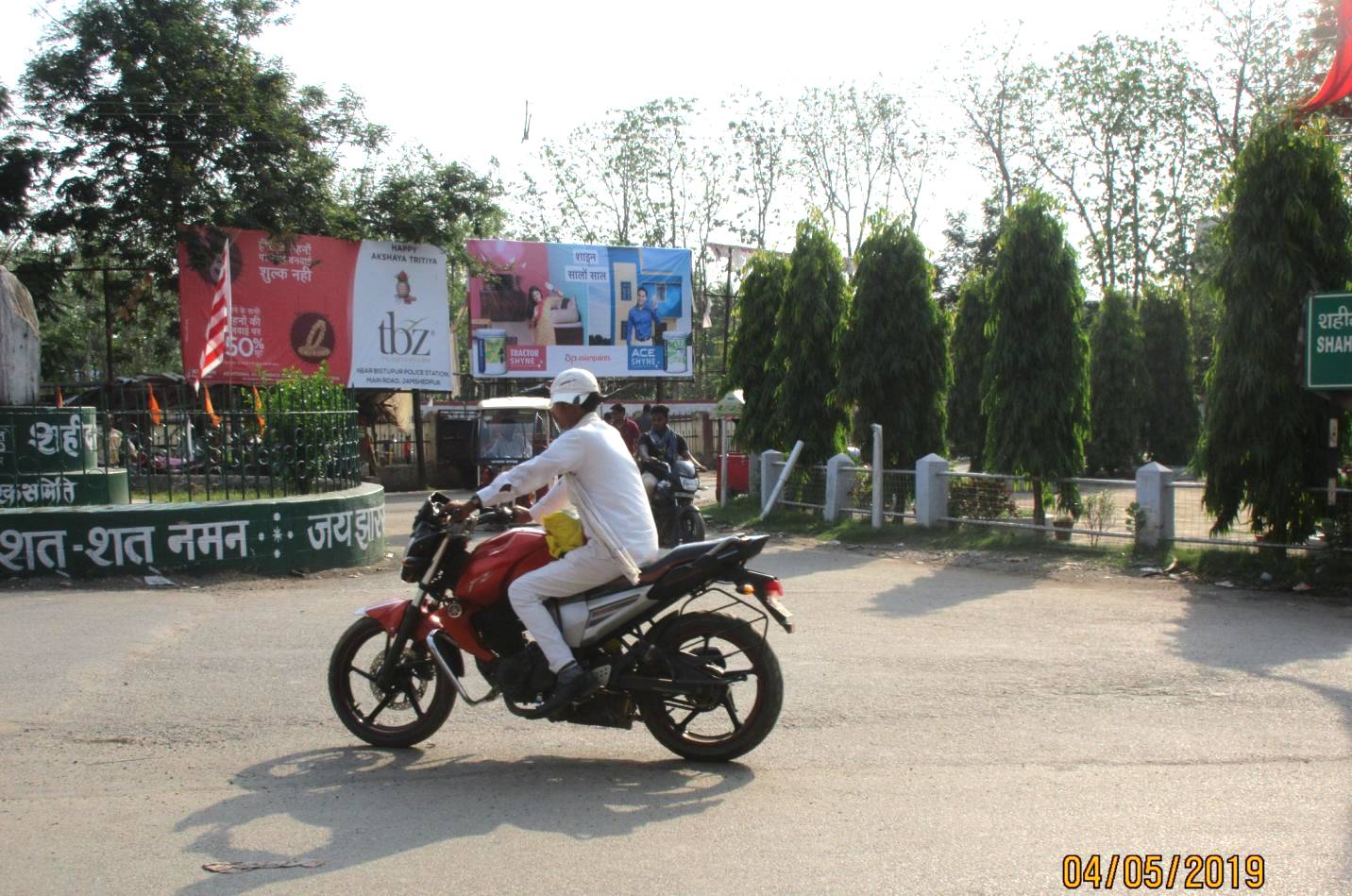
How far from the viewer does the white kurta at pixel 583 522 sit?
5.23m

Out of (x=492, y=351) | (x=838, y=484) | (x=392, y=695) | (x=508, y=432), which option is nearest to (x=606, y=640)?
(x=392, y=695)

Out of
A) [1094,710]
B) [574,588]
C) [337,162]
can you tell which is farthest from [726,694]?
[337,162]

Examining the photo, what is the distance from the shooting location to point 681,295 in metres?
34.2

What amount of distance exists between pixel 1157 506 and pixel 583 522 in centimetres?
930

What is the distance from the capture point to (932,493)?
1568cm

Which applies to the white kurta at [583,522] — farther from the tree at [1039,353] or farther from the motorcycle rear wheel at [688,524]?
the tree at [1039,353]

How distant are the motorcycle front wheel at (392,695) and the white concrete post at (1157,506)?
9324 mm

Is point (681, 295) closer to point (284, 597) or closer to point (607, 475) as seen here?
point (284, 597)

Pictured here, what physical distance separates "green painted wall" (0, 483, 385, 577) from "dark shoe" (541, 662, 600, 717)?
752 cm

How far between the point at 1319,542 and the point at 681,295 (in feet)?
79.7

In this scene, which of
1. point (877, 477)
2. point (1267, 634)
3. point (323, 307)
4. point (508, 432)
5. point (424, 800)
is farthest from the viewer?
point (323, 307)

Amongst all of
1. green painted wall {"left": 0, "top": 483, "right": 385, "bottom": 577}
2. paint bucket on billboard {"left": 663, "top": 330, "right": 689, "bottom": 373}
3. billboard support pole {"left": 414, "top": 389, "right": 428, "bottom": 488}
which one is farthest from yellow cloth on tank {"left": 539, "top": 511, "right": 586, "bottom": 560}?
paint bucket on billboard {"left": 663, "top": 330, "right": 689, "bottom": 373}

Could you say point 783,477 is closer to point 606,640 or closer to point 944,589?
point 944,589
